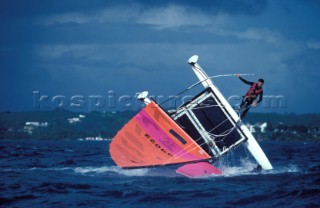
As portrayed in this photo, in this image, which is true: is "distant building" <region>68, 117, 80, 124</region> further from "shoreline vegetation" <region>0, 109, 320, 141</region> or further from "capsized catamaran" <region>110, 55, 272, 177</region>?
"capsized catamaran" <region>110, 55, 272, 177</region>

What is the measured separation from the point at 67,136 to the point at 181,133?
131976 millimetres

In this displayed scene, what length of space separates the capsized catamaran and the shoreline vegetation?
121 metres

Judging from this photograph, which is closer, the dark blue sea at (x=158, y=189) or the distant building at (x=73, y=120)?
the dark blue sea at (x=158, y=189)

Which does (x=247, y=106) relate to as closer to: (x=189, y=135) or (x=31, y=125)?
(x=189, y=135)

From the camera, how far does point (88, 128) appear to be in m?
157

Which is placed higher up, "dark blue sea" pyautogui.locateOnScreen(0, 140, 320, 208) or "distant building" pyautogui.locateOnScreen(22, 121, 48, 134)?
"distant building" pyautogui.locateOnScreen(22, 121, 48, 134)

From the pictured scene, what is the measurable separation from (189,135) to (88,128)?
450 ft

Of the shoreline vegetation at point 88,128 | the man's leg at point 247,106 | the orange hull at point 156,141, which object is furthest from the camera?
the shoreline vegetation at point 88,128

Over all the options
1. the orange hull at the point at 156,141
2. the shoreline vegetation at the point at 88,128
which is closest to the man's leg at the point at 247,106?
the orange hull at the point at 156,141

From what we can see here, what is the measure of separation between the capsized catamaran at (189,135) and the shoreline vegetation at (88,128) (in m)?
121

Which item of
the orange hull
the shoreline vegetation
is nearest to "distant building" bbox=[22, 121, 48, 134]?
the shoreline vegetation

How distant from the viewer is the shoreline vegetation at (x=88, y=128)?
494ft

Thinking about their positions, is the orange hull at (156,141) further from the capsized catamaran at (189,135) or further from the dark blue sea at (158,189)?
the dark blue sea at (158,189)

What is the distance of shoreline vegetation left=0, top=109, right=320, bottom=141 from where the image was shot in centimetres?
15050
